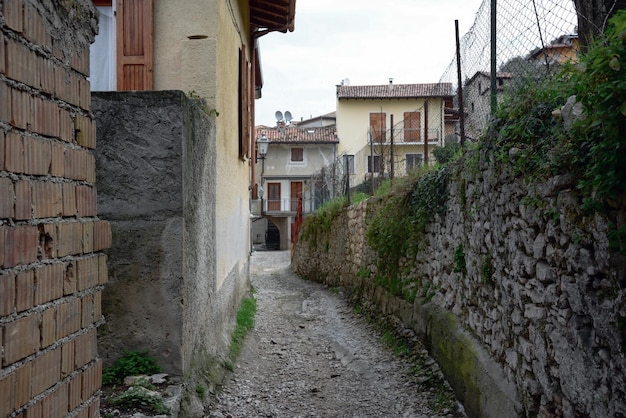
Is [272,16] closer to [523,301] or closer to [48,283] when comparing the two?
[523,301]

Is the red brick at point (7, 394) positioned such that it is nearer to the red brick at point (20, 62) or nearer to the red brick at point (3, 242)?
the red brick at point (3, 242)

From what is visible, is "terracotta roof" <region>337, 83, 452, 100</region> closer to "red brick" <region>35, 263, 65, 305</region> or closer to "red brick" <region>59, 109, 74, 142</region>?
"red brick" <region>59, 109, 74, 142</region>

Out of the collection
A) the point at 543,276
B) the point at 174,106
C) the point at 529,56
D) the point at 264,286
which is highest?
the point at 529,56

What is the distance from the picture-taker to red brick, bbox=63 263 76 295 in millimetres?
1807

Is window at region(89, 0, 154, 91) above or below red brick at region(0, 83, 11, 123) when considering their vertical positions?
above

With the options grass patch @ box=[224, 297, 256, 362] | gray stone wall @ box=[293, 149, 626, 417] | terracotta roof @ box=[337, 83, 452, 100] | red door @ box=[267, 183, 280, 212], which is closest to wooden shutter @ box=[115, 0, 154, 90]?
grass patch @ box=[224, 297, 256, 362]

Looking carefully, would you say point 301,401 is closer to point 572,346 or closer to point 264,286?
point 572,346

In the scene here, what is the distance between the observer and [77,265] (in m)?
1.89

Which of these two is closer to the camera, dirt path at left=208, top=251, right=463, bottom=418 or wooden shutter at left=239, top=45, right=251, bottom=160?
dirt path at left=208, top=251, right=463, bottom=418

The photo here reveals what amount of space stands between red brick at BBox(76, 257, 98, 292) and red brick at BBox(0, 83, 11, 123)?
58 cm

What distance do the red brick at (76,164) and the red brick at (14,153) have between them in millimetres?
263

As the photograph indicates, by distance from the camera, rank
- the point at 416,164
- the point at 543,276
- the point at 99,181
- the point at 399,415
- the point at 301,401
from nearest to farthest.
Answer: the point at 543,276 < the point at 99,181 < the point at 399,415 < the point at 301,401 < the point at 416,164

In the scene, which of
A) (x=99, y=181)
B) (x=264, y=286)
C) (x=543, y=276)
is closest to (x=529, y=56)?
(x=543, y=276)

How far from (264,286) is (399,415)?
9.13 metres
